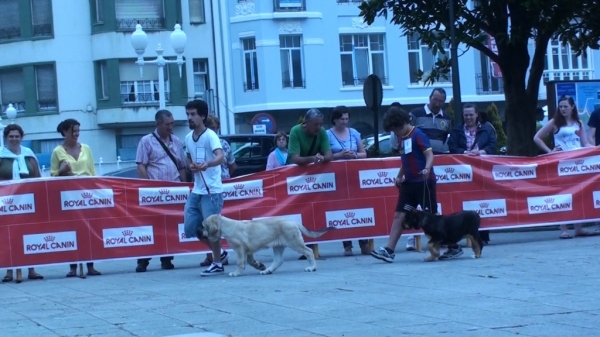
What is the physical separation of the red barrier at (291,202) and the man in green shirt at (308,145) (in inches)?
15.4

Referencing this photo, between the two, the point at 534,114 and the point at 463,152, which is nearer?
the point at 463,152

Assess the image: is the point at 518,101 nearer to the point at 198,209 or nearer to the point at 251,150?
the point at 251,150

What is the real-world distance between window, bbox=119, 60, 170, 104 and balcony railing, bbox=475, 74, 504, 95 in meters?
14.3

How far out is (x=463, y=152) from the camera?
561 inches

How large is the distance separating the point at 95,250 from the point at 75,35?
33.5m

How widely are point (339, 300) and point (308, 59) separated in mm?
36205

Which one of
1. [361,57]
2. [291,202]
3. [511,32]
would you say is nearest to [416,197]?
[291,202]

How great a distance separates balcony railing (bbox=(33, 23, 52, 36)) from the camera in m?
44.9

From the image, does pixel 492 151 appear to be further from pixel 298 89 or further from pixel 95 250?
pixel 298 89

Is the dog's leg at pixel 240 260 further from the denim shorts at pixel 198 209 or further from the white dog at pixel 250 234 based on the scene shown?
the denim shorts at pixel 198 209

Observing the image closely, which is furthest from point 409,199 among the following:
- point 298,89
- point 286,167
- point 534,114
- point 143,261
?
point 298,89

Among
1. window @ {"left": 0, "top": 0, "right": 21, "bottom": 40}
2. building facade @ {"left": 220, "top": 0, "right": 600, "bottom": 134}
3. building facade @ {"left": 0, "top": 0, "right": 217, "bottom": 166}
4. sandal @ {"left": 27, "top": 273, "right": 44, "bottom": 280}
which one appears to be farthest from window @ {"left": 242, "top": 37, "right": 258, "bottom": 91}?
sandal @ {"left": 27, "top": 273, "right": 44, "bottom": 280}

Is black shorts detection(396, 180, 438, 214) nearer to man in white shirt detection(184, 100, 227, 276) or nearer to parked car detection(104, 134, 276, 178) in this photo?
man in white shirt detection(184, 100, 227, 276)

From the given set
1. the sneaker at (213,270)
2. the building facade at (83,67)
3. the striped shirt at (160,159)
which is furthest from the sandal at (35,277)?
the building facade at (83,67)
